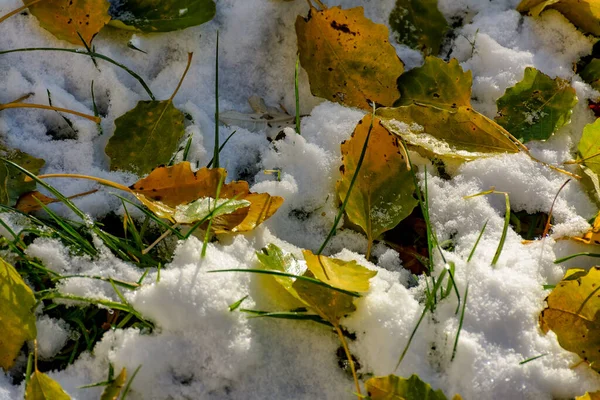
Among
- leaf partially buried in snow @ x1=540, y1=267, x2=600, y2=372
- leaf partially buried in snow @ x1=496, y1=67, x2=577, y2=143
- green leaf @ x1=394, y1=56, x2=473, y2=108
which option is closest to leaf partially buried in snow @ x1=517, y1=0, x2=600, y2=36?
leaf partially buried in snow @ x1=496, y1=67, x2=577, y2=143

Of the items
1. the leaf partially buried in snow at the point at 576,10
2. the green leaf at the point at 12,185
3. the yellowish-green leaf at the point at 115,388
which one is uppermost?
the leaf partially buried in snow at the point at 576,10

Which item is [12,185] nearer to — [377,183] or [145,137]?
[145,137]

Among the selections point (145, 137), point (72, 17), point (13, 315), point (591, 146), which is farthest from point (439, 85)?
point (13, 315)

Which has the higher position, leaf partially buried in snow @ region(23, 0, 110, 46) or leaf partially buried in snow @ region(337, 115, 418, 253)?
leaf partially buried in snow @ region(23, 0, 110, 46)

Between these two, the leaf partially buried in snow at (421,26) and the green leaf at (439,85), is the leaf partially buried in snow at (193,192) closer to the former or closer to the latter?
the green leaf at (439,85)

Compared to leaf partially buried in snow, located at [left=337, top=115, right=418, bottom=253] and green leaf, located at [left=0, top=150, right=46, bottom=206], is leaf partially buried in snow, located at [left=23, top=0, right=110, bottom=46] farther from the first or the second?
leaf partially buried in snow, located at [left=337, top=115, right=418, bottom=253]

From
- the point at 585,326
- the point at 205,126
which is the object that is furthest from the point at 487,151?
the point at 205,126

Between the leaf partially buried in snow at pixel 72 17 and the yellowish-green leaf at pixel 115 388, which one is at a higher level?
the leaf partially buried in snow at pixel 72 17

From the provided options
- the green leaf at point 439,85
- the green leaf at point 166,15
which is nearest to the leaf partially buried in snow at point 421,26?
the green leaf at point 439,85
